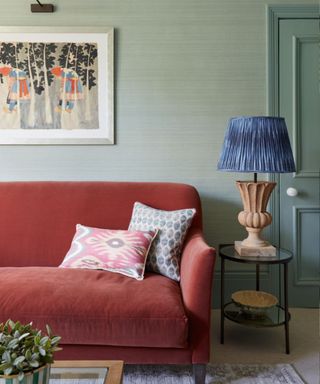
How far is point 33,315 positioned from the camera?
68.0 inches

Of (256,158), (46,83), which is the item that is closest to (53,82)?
(46,83)

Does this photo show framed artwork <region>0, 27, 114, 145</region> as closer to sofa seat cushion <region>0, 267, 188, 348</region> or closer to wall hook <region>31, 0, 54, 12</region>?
wall hook <region>31, 0, 54, 12</region>

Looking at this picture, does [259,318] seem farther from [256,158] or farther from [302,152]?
[302,152]

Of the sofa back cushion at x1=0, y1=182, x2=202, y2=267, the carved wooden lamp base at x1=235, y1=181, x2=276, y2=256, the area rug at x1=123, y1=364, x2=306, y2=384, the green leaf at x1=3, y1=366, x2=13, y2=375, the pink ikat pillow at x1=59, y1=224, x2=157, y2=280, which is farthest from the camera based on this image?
the sofa back cushion at x1=0, y1=182, x2=202, y2=267

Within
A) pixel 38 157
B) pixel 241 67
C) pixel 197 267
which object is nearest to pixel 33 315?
pixel 197 267

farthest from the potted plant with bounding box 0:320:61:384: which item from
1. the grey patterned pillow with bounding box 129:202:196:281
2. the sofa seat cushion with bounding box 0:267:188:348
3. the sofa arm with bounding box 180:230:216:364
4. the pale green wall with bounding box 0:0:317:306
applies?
the pale green wall with bounding box 0:0:317:306

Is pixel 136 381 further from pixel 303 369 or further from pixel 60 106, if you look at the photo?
pixel 60 106

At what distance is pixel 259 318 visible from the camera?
2.22 meters

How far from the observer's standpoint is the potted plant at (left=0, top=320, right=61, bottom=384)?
3.31 feet

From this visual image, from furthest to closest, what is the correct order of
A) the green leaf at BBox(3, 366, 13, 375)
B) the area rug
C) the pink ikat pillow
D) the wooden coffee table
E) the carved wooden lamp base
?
the carved wooden lamp base, the pink ikat pillow, the area rug, the wooden coffee table, the green leaf at BBox(3, 366, 13, 375)

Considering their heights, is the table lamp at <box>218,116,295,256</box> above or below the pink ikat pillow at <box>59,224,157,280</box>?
above

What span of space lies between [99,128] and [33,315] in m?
1.39

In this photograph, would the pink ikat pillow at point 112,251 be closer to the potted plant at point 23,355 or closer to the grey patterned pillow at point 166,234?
the grey patterned pillow at point 166,234

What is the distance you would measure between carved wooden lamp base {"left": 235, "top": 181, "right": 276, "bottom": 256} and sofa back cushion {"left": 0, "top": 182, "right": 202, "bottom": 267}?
12.1 inches
